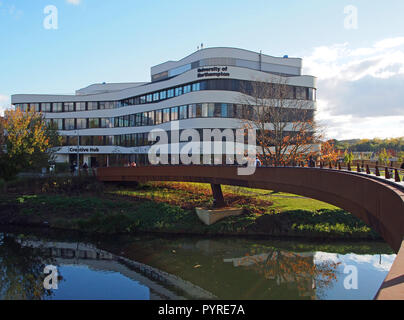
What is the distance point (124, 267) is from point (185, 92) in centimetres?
3214

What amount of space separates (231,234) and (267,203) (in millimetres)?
5554

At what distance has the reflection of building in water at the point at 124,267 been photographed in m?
16.7

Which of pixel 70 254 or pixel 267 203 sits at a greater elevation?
pixel 267 203

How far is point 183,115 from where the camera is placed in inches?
1873

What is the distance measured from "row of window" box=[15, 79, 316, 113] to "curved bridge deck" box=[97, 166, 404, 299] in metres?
12.2

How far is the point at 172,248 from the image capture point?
77.7 feet

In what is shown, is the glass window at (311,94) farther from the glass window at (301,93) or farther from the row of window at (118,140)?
the row of window at (118,140)

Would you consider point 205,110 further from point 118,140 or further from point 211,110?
point 118,140

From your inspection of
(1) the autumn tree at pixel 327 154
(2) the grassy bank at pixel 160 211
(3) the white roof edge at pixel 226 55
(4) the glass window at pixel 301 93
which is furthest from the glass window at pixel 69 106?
(1) the autumn tree at pixel 327 154

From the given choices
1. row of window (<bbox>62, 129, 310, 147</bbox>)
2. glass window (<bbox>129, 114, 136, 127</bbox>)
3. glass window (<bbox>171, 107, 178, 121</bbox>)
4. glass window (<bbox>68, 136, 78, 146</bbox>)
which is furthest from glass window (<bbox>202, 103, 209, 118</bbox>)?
glass window (<bbox>68, 136, 78, 146</bbox>)
